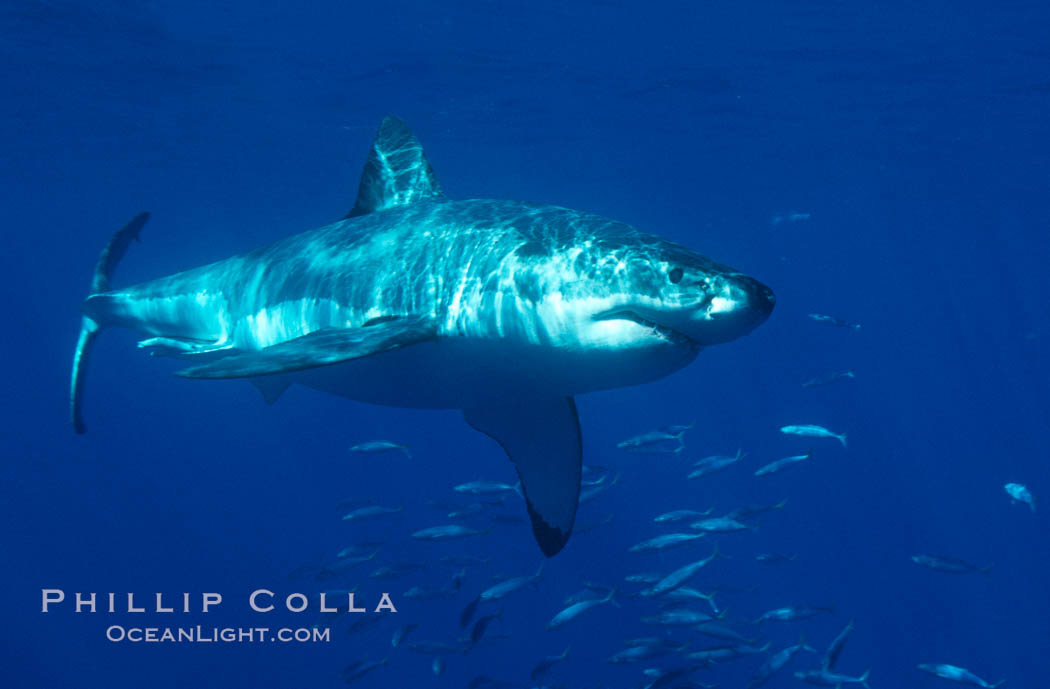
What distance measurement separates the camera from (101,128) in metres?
24.9

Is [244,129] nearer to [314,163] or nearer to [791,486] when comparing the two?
[314,163]

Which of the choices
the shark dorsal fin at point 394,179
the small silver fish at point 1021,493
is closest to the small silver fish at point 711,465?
the small silver fish at point 1021,493

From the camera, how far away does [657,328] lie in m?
3.14

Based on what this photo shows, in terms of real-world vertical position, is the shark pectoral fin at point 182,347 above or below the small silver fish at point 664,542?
above

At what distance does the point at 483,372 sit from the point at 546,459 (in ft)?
3.60

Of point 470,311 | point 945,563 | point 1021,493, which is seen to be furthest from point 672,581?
point 1021,493

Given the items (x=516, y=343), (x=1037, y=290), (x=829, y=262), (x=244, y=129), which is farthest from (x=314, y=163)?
(x=1037, y=290)

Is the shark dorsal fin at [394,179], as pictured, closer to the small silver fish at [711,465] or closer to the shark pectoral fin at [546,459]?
the shark pectoral fin at [546,459]

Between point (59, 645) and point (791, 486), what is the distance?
120 feet

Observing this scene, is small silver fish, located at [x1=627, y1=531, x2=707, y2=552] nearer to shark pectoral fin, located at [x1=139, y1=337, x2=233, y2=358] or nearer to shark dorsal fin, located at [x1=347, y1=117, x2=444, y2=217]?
shark dorsal fin, located at [x1=347, y1=117, x2=444, y2=217]

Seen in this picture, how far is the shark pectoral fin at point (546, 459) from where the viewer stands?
470cm

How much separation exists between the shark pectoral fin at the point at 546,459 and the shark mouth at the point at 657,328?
4.87 feet

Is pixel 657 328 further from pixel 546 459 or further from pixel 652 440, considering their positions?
pixel 652 440

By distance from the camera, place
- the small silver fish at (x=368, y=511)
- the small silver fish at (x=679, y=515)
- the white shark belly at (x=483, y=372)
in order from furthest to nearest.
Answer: the small silver fish at (x=368, y=511) < the small silver fish at (x=679, y=515) < the white shark belly at (x=483, y=372)
